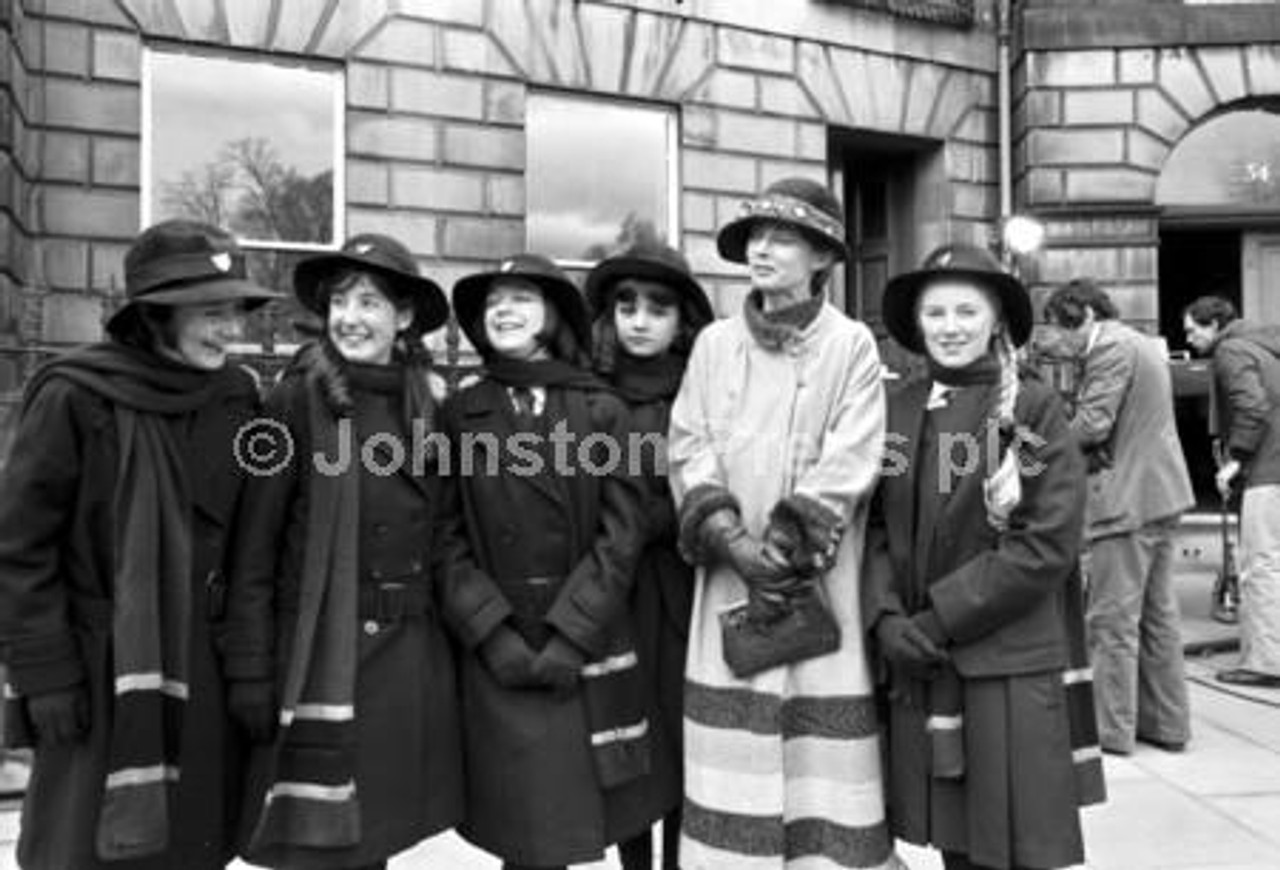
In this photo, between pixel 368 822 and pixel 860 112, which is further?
pixel 860 112

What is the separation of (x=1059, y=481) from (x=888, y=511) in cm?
45

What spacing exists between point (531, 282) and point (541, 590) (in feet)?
2.85

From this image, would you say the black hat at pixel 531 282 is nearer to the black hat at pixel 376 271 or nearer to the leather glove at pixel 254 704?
the black hat at pixel 376 271

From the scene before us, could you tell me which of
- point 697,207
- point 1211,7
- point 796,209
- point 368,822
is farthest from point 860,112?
point 368,822

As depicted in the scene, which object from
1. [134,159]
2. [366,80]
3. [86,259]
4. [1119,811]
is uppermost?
[366,80]

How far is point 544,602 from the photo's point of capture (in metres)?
3.30

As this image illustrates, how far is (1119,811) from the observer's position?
5.09 meters

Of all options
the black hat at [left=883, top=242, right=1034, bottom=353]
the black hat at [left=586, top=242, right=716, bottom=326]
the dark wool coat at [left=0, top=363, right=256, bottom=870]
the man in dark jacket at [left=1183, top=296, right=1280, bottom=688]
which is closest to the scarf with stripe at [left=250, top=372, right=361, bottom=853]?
the dark wool coat at [left=0, top=363, right=256, bottom=870]

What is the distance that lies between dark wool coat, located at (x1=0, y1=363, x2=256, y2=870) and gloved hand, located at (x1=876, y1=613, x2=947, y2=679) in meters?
1.70

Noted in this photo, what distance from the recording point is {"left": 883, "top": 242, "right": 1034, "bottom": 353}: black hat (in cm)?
325

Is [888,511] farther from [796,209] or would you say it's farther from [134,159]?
[134,159]

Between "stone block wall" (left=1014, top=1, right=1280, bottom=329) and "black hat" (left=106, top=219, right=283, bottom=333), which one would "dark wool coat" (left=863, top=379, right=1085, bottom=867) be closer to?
"black hat" (left=106, top=219, right=283, bottom=333)

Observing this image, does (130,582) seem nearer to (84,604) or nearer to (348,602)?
(84,604)

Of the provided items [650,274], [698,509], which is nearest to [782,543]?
[698,509]
